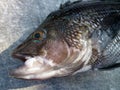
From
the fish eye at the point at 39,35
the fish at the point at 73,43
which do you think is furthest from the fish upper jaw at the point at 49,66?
the fish eye at the point at 39,35

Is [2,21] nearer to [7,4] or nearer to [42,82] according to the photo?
[7,4]

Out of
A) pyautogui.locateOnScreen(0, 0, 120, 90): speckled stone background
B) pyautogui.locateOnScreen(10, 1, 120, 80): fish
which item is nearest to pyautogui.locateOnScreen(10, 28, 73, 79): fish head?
pyautogui.locateOnScreen(10, 1, 120, 80): fish

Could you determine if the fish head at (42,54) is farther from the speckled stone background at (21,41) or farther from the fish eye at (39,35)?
the speckled stone background at (21,41)

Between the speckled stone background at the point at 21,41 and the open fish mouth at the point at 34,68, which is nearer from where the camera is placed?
the open fish mouth at the point at 34,68

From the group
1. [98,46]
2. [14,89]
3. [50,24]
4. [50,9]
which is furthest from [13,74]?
Result: [50,9]

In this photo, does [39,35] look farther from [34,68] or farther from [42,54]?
[34,68]
